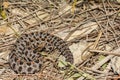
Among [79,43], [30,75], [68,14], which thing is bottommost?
[30,75]

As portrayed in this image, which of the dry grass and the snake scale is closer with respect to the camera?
the dry grass

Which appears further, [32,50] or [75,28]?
[75,28]

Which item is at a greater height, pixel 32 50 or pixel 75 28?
pixel 75 28

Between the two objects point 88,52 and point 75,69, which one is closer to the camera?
point 75,69

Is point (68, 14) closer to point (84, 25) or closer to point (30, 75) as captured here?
point (84, 25)

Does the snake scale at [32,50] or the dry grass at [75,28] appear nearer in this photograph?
the dry grass at [75,28]

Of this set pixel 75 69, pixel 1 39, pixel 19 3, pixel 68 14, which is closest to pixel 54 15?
pixel 68 14

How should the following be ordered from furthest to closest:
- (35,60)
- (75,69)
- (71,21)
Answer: (71,21) → (35,60) → (75,69)

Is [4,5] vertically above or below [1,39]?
above
